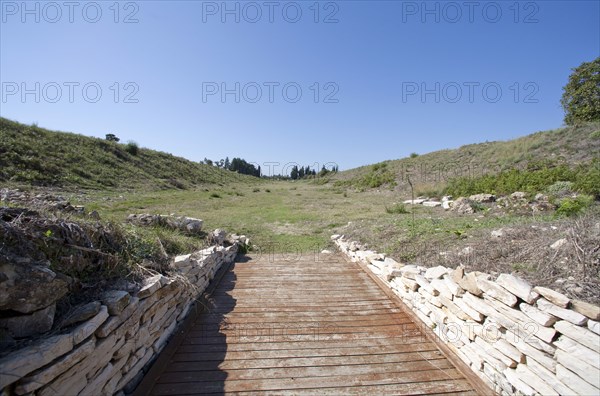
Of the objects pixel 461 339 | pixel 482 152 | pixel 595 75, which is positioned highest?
pixel 595 75

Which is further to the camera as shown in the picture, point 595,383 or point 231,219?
point 231,219

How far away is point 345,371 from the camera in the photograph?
3.04 meters

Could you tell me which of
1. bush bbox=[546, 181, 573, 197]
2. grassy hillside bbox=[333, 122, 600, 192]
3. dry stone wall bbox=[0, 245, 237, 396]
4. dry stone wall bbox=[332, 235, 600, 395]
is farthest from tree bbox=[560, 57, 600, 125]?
dry stone wall bbox=[0, 245, 237, 396]

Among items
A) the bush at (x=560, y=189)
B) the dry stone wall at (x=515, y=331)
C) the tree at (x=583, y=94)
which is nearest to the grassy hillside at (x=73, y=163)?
the dry stone wall at (x=515, y=331)

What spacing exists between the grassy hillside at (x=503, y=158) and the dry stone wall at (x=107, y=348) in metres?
14.7

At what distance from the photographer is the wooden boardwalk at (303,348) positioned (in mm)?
2836

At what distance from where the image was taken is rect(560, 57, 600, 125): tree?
80.2 ft

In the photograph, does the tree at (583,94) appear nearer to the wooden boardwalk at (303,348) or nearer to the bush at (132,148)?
the wooden boardwalk at (303,348)

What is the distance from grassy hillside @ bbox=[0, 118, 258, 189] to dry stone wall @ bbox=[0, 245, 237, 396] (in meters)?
13.4

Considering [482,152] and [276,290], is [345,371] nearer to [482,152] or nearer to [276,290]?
[276,290]

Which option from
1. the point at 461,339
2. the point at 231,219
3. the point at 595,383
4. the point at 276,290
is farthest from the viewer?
the point at 231,219

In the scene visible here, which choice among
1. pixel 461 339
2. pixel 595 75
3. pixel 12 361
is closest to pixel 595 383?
pixel 461 339

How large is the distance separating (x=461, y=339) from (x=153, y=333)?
3446 millimetres

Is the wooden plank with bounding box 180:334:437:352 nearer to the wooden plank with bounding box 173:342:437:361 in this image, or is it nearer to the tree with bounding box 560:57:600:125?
the wooden plank with bounding box 173:342:437:361
